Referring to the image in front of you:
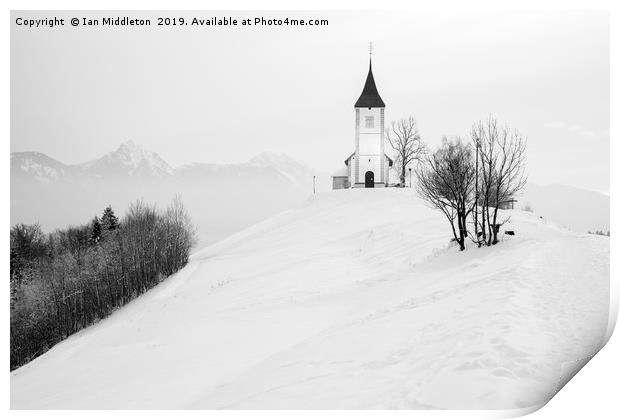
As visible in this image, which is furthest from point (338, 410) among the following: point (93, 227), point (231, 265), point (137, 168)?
point (93, 227)

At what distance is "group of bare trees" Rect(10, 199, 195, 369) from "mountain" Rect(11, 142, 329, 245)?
238 cm

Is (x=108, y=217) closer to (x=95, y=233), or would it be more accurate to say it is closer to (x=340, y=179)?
(x=95, y=233)

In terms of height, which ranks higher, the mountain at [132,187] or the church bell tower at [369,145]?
the church bell tower at [369,145]

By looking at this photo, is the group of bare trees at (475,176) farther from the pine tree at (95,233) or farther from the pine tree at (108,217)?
the pine tree at (95,233)

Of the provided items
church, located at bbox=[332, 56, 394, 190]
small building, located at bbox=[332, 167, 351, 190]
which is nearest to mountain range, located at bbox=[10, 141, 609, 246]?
church, located at bbox=[332, 56, 394, 190]

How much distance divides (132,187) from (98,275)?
11.0 meters

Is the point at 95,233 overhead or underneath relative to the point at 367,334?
underneath

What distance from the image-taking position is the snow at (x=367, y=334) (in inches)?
221

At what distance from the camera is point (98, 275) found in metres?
27.8

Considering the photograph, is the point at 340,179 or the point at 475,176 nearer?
the point at 475,176

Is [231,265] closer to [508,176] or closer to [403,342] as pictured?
[508,176]

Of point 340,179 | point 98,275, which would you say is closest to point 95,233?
point 98,275

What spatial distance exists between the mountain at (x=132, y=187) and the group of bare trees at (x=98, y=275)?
2.38 meters

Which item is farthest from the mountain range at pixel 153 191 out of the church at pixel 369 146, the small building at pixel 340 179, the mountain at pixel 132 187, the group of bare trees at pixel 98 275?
the small building at pixel 340 179
